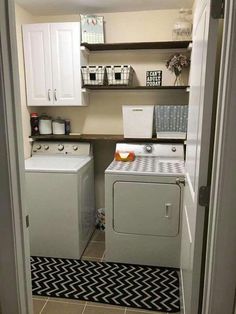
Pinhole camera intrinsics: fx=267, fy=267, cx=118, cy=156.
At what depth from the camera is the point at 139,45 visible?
271 cm

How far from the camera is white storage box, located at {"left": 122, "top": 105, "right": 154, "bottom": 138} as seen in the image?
2.70m

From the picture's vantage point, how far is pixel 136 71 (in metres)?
2.90

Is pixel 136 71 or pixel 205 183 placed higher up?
pixel 136 71

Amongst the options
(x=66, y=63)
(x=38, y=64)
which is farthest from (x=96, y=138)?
(x=38, y=64)

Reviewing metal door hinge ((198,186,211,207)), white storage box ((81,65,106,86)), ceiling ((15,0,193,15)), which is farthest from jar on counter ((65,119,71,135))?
metal door hinge ((198,186,211,207))

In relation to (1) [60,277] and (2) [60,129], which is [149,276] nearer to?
(1) [60,277]

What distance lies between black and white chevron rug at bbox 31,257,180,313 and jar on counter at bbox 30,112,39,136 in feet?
4.39

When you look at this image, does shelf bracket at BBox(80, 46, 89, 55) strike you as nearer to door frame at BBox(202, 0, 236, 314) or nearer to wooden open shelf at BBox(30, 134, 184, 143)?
wooden open shelf at BBox(30, 134, 184, 143)

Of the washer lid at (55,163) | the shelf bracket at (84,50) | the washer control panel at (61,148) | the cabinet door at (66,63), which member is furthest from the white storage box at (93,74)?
the washer lid at (55,163)

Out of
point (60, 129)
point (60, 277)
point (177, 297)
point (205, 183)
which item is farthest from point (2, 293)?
point (60, 129)

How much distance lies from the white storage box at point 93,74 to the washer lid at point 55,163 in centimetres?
80

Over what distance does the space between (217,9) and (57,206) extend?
2003 mm

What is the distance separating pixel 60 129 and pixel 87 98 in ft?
1.52

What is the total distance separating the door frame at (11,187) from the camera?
37.8 inches
